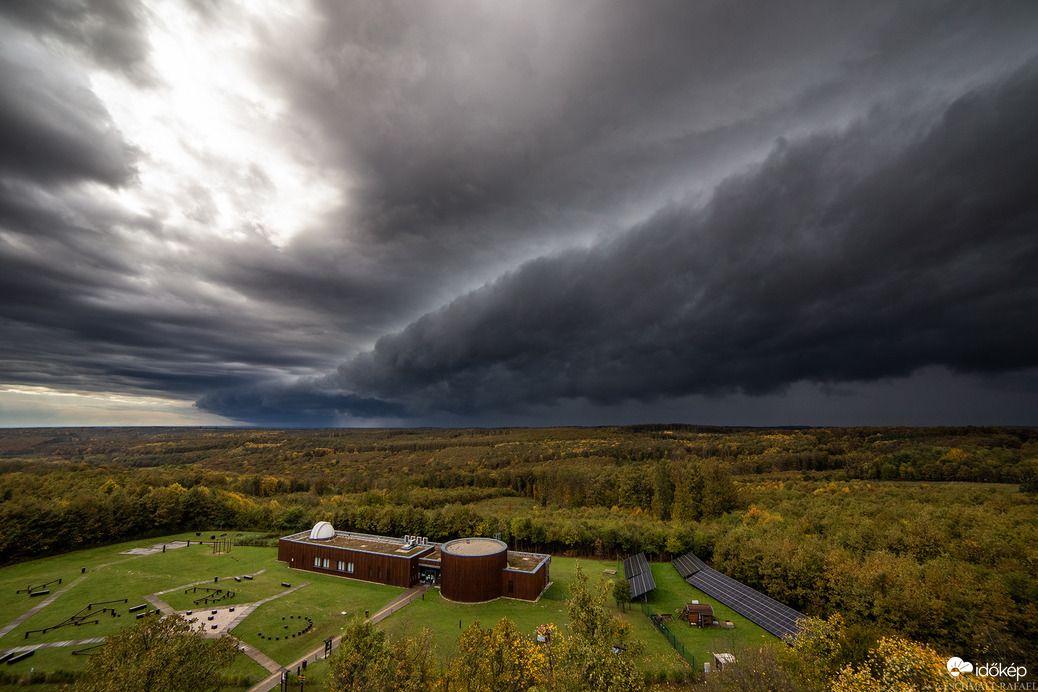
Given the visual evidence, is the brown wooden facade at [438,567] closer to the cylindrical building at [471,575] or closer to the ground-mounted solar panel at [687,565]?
the cylindrical building at [471,575]

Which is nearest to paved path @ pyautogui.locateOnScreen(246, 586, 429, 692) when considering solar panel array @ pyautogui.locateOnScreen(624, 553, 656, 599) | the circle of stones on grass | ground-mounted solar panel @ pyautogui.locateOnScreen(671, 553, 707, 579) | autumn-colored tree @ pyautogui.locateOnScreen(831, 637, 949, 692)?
the circle of stones on grass

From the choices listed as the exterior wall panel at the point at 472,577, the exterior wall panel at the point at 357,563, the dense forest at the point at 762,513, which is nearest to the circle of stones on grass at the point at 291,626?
→ the exterior wall panel at the point at 357,563

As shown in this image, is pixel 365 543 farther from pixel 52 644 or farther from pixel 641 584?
pixel 641 584

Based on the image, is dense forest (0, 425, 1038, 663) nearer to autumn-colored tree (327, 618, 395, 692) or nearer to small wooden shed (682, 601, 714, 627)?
small wooden shed (682, 601, 714, 627)

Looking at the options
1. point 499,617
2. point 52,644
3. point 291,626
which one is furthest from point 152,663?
point 52,644

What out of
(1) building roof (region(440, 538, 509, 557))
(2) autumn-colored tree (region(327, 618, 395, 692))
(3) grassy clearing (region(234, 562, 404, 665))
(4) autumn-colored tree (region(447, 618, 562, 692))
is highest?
(2) autumn-colored tree (region(327, 618, 395, 692))

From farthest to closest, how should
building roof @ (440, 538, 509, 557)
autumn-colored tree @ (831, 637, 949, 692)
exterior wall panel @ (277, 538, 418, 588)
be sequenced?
exterior wall panel @ (277, 538, 418, 588), building roof @ (440, 538, 509, 557), autumn-colored tree @ (831, 637, 949, 692)
